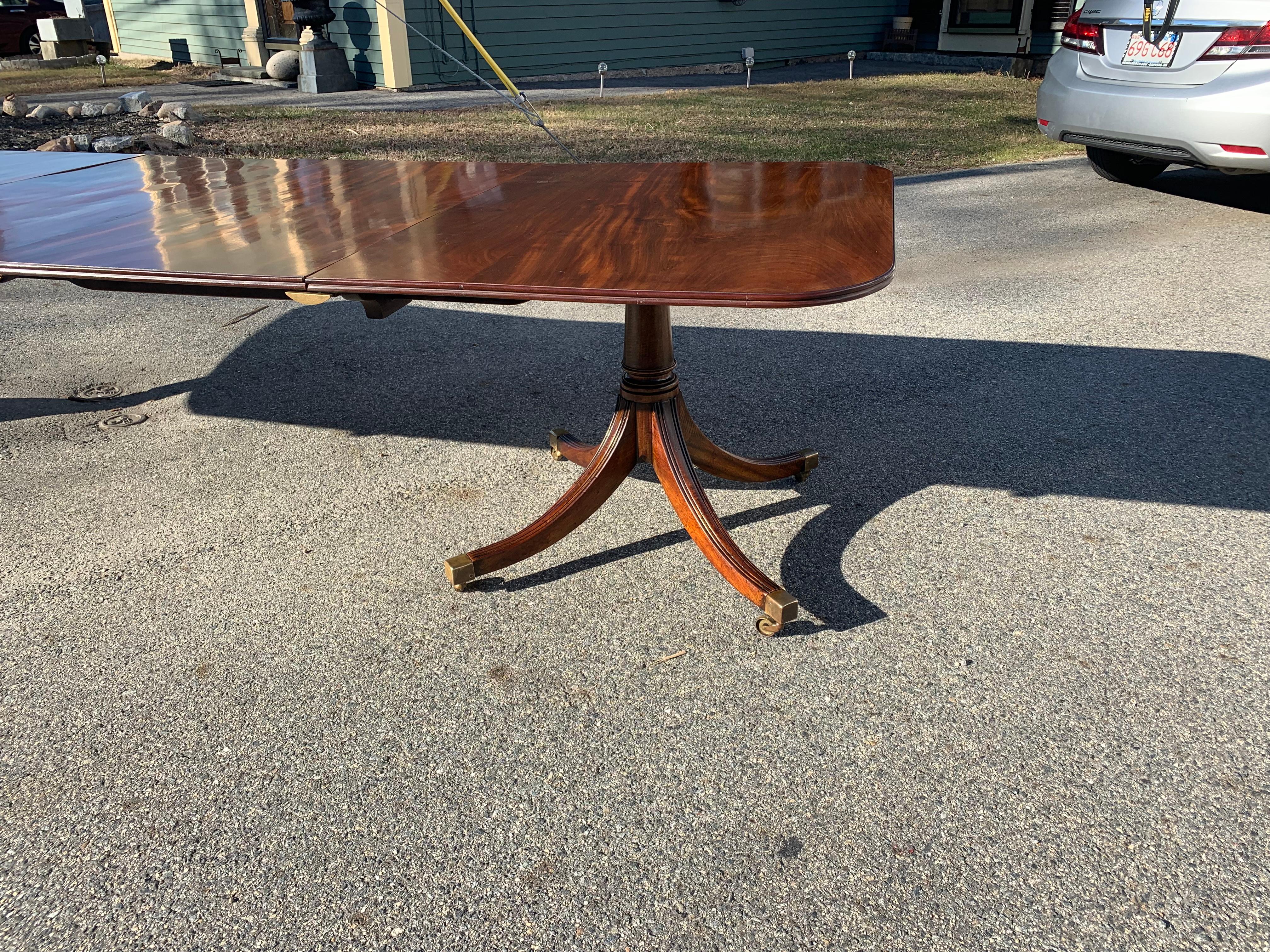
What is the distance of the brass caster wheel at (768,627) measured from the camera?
2.23 meters

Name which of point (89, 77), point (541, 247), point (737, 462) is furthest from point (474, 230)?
point (89, 77)

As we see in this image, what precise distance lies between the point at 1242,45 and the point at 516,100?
6.87 m

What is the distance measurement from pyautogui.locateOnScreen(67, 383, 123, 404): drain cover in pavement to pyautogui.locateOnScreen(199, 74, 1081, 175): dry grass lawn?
172 inches

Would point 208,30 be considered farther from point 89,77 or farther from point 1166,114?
point 1166,114

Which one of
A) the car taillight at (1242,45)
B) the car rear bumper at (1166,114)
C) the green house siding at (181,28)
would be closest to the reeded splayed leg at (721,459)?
the car rear bumper at (1166,114)


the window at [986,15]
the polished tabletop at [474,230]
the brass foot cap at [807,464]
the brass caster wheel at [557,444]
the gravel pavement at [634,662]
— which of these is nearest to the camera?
the gravel pavement at [634,662]

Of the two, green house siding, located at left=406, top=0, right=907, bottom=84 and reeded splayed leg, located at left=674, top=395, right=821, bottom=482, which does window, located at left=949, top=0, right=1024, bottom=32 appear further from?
reeded splayed leg, located at left=674, top=395, right=821, bottom=482

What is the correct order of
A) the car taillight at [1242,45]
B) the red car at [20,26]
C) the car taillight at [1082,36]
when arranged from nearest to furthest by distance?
the car taillight at [1242,45], the car taillight at [1082,36], the red car at [20,26]

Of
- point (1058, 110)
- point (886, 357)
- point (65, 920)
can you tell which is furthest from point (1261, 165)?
point (65, 920)

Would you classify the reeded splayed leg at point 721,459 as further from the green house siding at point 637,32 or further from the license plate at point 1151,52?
the green house siding at point 637,32

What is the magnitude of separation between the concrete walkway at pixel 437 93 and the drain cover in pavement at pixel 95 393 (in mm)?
7425

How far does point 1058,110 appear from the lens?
5.73 m

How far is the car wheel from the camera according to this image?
6.48m

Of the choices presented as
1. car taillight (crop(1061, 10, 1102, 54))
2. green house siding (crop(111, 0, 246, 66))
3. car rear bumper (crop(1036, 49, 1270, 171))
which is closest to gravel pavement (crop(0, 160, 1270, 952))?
car rear bumper (crop(1036, 49, 1270, 171))
